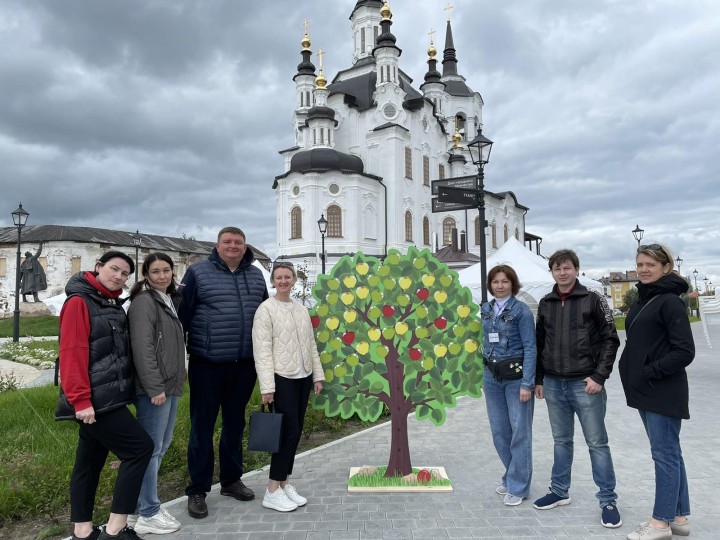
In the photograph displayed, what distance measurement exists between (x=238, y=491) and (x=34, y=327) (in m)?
28.7

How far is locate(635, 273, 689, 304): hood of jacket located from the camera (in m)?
3.67

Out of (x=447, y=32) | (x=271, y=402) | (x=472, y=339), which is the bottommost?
(x=271, y=402)

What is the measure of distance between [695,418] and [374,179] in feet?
113

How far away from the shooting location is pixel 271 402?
14.1 ft

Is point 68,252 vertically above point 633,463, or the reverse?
point 68,252

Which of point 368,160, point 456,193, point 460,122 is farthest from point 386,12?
point 456,193

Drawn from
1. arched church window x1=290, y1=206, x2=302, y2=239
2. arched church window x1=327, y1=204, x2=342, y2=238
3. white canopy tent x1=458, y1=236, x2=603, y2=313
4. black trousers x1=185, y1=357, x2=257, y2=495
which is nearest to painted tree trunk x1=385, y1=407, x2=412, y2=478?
black trousers x1=185, y1=357, x2=257, y2=495

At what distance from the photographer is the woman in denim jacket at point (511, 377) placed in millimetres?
4348

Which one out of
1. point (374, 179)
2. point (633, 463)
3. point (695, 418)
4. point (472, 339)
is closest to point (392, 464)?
point (472, 339)

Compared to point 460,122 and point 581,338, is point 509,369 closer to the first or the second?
point 581,338

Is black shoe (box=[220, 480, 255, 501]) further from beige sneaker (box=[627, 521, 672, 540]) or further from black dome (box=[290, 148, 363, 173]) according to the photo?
black dome (box=[290, 148, 363, 173])

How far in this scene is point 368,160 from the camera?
4244 cm

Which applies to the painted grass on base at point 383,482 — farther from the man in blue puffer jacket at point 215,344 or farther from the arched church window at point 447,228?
the arched church window at point 447,228

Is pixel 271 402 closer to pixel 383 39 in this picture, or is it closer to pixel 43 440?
pixel 43 440
